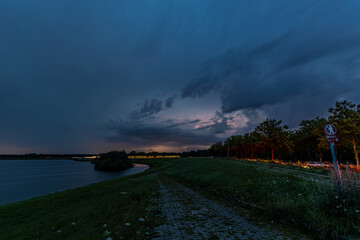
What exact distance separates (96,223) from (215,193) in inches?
355

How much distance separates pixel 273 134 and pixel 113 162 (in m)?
88.8

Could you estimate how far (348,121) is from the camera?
2966cm

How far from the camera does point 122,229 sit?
20.9ft

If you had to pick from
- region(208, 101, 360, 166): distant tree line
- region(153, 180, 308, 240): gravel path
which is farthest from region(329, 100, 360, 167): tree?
region(153, 180, 308, 240): gravel path

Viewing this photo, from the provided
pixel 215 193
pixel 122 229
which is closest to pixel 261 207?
pixel 215 193

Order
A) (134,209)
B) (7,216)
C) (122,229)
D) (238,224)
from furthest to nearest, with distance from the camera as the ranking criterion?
(7,216) < (134,209) < (238,224) < (122,229)

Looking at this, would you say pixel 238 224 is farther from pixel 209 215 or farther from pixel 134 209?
pixel 134 209

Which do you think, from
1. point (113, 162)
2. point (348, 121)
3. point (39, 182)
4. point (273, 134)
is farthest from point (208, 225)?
point (113, 162)

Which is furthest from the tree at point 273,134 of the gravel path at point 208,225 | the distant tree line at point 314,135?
the gravel path at point 208,225

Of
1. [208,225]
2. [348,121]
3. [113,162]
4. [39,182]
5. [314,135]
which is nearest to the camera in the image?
[208,225]

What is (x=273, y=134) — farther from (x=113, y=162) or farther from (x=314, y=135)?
(x=113, y=162)

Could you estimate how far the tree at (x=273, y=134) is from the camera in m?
47.0

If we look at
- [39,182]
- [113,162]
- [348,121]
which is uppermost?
[348,121]

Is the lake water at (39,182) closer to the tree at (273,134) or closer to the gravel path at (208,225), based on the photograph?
the gravel path at (208,225)
